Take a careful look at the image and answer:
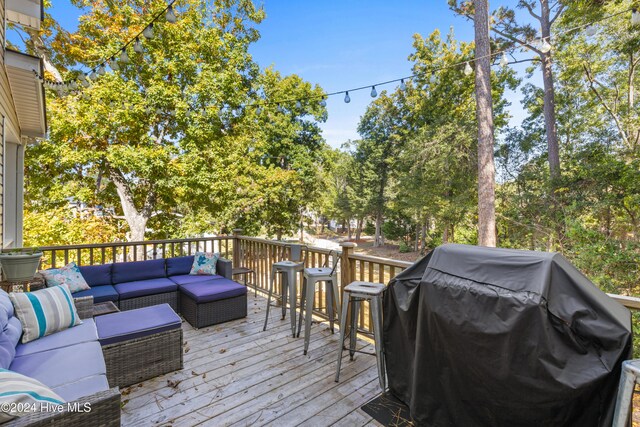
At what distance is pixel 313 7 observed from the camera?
809 cm

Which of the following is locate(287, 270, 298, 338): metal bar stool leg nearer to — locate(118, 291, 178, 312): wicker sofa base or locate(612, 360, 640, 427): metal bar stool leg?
locate(118, 291, 178, 312): wicker sofa base

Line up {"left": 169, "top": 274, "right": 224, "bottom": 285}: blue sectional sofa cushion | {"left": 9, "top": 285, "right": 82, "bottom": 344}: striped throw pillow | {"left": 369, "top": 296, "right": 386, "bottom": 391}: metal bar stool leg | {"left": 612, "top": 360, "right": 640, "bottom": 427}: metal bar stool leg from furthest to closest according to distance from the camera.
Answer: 1. {"left": 169, "top": 274, "right": 224, "bottom": 285}: blue sectional sofa cushion
2. {"left": 369, "top": 296, "right": 386, "bottom": 391}: metal bar stool leg
3. {"left": 9, "top": 285, "right": 82, "bottom": 344}: striped throw pillow
4. {"left": 612, "top": 360, "right": 640, "bottom": 427}: metal bar stool leg

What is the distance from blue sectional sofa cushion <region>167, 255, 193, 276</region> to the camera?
439cm

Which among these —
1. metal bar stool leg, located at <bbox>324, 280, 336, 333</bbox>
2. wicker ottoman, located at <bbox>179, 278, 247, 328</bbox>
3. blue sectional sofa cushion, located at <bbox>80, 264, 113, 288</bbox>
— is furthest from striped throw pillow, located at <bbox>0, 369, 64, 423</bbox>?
blue sectional sofa cushion, located at <bbox>80, 264, 113, 288</bbox>

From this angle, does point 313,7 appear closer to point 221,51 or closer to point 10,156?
point 221,51

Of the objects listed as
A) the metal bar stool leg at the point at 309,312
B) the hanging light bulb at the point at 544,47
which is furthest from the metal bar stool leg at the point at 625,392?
the hanging light bulb at the point at 544,47

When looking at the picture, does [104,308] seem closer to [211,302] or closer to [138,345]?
[138,345]

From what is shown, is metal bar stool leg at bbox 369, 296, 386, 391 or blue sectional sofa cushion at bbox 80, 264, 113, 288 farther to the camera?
blue sectional sofa cushion at bbox 80, 264, 113, 288

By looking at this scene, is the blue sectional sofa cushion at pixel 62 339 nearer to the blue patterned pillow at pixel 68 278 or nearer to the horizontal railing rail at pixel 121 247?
the blue patterned pillow at pixel 68 278

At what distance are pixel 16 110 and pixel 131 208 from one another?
5.41m

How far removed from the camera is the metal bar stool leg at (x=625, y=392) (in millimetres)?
1215

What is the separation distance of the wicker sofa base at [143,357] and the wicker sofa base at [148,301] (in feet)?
4.29

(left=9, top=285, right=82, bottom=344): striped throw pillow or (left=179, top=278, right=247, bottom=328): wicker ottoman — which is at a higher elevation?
(left=9, top=285, right=82, bottom=344): striped throw pillow

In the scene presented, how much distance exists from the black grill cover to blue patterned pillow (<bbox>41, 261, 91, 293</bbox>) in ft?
12.2
